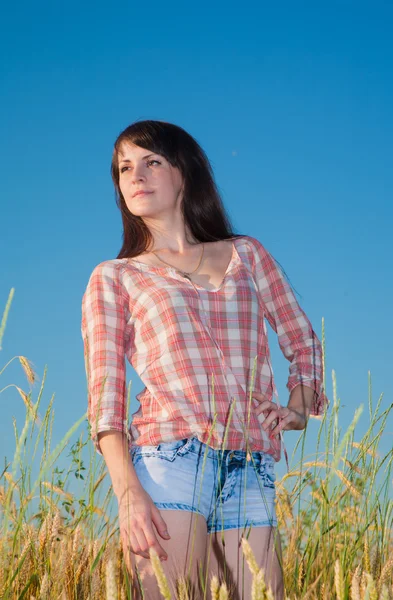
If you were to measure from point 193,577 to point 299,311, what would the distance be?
1045 millimetres

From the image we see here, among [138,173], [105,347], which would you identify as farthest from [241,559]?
[138,173]

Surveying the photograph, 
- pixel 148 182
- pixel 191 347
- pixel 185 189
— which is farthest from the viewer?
pixel 185 189

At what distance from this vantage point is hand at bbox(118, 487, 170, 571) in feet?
6.02

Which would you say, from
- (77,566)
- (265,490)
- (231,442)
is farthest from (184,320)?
(77,566)

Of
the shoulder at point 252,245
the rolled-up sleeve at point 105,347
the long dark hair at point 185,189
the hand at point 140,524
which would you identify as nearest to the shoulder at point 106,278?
the rolled-up sleeve at point 105,347

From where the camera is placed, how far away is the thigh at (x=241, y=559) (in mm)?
1968

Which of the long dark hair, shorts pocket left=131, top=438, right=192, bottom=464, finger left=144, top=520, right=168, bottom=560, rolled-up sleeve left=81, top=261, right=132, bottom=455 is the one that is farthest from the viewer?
the long dark hair

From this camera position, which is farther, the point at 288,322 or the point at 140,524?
the point at 288,322

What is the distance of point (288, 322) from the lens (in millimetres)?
2494

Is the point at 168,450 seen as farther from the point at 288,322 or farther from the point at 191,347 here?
the point at 288,322

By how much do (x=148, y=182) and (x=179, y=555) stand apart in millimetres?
1359

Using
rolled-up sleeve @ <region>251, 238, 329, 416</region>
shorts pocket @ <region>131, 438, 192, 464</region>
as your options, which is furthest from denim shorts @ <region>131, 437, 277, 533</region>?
rolled-up sleeve @ <region>251, 238, 329, 416</region>

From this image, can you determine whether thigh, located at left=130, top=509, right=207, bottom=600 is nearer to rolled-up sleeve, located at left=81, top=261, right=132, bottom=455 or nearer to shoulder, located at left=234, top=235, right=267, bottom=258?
rolled-up sleeve, located at left=81, top=261, right=132, bottom=455

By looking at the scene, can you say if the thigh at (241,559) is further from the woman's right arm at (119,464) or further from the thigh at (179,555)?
the woman's right arm at (119,464)
